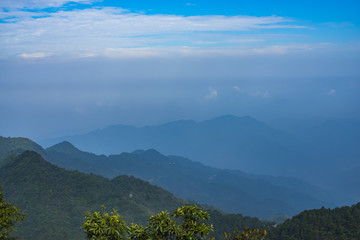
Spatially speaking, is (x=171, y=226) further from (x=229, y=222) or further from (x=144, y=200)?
(x=144, y=200)

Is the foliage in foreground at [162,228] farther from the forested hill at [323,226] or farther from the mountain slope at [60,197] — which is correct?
the mountain slope at [60,197]

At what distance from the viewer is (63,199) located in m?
113

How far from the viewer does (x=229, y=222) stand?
377 ft

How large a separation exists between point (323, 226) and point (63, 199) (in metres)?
82.8

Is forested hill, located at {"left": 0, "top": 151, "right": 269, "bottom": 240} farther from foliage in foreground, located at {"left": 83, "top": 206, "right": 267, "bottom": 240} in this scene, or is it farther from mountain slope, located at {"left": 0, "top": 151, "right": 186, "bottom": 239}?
foliage in foreground, located at {"left": 83, "top": 206, "right": 267, "bottom": 240}

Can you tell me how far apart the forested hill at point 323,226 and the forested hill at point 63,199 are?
2736 centimetres

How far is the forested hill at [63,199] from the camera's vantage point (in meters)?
94.4

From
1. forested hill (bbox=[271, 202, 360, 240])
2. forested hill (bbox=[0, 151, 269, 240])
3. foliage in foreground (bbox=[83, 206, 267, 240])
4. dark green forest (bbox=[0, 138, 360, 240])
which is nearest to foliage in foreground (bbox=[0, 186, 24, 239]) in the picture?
foliage in foreground (bbox=[83, 206, 267, 240])

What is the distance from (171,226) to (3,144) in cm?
20559

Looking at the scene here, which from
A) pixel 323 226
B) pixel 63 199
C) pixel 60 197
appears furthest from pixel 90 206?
pixel 323 226

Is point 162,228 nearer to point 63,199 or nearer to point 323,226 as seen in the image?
point 323,226

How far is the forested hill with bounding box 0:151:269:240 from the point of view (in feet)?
310

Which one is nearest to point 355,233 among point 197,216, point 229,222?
point 229,222

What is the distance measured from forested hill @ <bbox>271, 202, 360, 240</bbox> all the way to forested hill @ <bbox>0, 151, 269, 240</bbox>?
2736cm
